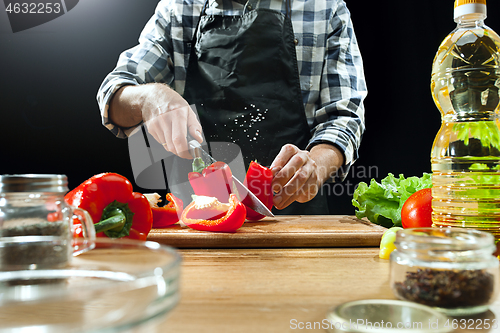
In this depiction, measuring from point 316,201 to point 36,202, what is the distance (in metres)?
1.41

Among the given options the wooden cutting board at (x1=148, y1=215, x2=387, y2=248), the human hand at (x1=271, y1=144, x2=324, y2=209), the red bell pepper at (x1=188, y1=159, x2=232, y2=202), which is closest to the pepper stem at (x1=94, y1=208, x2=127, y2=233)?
the wooden cutting board at (x1=148, y1=215, x2=387, y2=248)

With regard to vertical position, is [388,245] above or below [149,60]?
below

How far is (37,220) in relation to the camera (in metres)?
0.52

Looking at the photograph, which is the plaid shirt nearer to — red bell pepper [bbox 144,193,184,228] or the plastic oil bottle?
red bell pepper [bbox 144,193,184,228]

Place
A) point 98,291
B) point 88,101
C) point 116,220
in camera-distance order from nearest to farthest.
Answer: point 98,291 → point 116,220 → point 88,101

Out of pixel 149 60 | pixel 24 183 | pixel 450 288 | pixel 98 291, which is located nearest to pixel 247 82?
pixel 149 60

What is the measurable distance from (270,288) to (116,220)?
442 mm

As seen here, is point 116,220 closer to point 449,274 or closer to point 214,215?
point 214,215

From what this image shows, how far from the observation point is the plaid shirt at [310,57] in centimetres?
166

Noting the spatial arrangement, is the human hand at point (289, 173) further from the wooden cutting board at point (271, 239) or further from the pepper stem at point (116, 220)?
the pepper stem at point (116, 220)

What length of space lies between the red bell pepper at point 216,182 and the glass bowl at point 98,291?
2.30 ft

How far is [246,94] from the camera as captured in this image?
5.50 feet

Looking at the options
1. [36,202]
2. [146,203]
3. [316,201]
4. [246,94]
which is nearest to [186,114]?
[146,203]

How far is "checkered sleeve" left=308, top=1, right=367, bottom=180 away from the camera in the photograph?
1.66 meters
